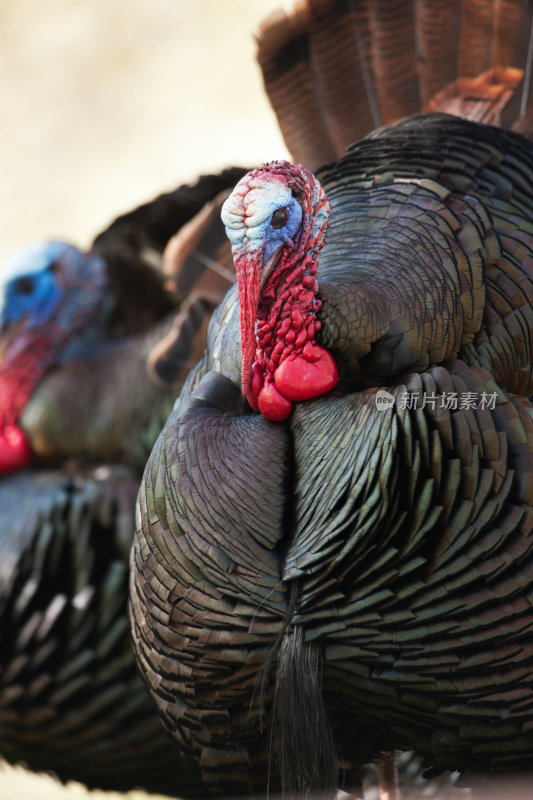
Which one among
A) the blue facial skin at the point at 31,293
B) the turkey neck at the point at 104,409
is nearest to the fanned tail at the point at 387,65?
the turkey neck at the point at 104,409

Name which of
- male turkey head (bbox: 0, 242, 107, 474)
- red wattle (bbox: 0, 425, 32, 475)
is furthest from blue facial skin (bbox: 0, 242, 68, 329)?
red wattle (bbox: 0, 425, 32, 475)

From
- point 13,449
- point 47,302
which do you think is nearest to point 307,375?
point 13,449

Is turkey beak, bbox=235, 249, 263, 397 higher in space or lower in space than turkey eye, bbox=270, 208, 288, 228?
lower

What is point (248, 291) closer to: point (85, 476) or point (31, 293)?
point (85, 476)

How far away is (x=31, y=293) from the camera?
14.2 ft

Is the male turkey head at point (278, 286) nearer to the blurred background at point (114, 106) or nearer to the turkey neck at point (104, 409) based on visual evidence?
the turkey neck at point (104, 409)

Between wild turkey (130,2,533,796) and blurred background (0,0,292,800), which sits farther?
blurred background (0,0,292,800)

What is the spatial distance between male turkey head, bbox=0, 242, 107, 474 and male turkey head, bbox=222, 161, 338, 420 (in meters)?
2.10

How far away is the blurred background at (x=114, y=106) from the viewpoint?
7.12 meters

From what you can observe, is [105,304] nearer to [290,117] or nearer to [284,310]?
[290,117]

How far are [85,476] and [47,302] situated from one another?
875mm

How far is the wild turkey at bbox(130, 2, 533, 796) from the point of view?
A: 2.06m

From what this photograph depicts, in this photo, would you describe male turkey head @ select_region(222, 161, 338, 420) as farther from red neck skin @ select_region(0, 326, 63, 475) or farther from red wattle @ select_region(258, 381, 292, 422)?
red neck skin @ select_region(0, 326, 63, 475)

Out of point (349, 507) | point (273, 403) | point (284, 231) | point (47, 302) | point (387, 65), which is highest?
point (284, 231)
